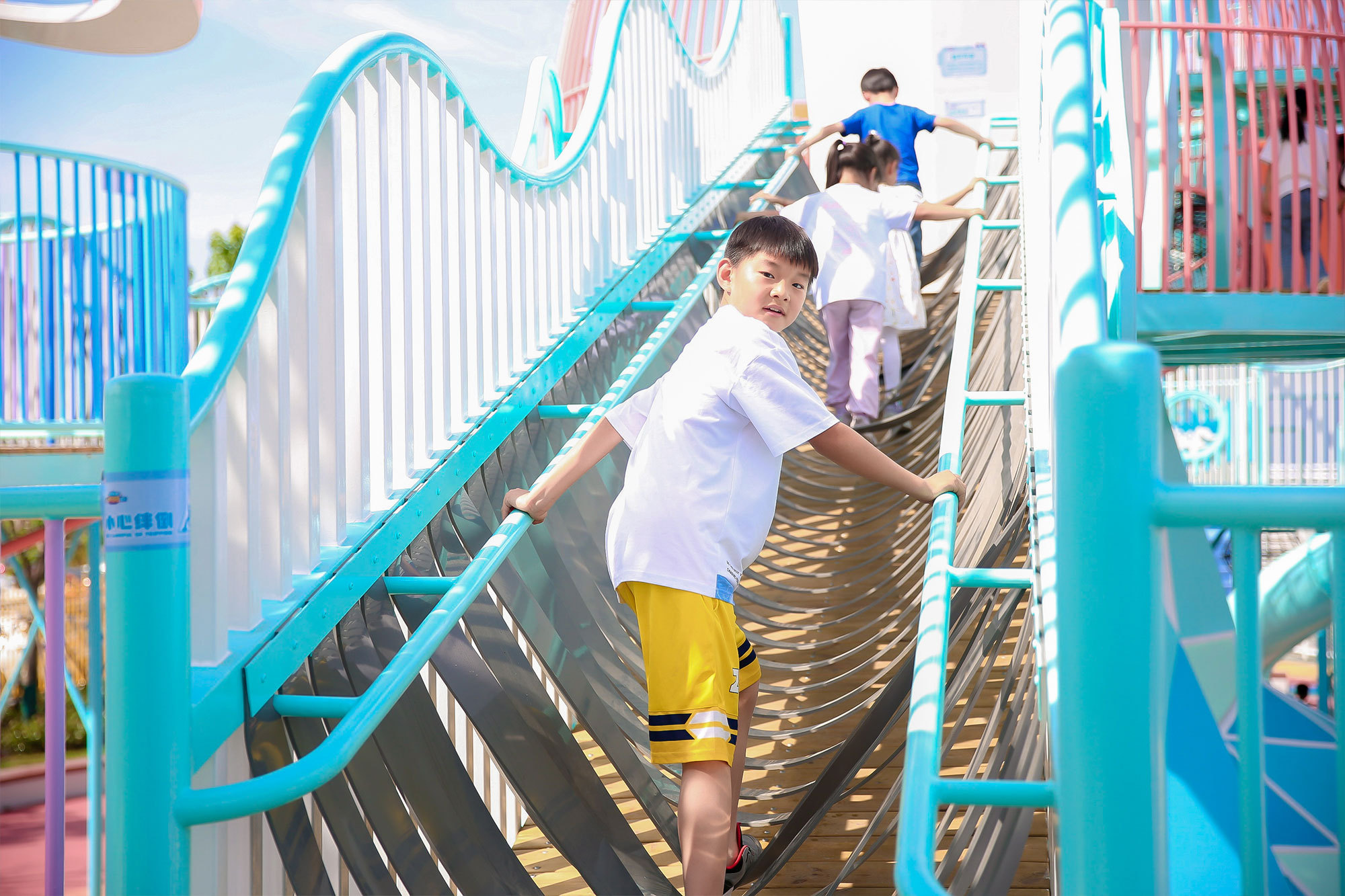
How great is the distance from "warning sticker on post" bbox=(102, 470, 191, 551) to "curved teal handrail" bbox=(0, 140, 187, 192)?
12.1 ft

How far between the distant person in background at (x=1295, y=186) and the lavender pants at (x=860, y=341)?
51.5 inches

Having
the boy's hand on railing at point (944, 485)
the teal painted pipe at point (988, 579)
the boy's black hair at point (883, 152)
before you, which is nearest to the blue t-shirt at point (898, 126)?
the boy's black hair at point (883, 152)

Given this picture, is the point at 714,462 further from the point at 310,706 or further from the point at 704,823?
the point at 310,706

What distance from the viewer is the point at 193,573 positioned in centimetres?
140

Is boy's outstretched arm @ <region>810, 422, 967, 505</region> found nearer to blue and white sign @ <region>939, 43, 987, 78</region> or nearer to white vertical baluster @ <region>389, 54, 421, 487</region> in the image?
white vertical baluster @ <region>389, 54, 421, 487</region>

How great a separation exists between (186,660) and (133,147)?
33.4 m

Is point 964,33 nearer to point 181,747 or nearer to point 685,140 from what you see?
point 685,140

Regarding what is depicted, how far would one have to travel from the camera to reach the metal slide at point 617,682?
5.46 feet

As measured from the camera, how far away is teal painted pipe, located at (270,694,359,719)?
1.53m

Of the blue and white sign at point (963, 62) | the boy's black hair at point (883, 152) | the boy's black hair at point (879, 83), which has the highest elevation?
the blue and white sign at point (963, 62)

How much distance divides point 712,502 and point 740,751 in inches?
22.1

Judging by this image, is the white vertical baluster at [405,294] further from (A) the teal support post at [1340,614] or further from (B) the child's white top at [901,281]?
(B) the child's white top at [901,281]

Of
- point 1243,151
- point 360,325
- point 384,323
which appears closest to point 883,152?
point 1243,151

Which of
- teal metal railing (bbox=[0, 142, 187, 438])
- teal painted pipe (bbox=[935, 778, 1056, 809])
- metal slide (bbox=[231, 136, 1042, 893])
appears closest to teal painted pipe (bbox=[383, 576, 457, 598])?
metal slide (bbox=[231, 136, 1042, 893])
